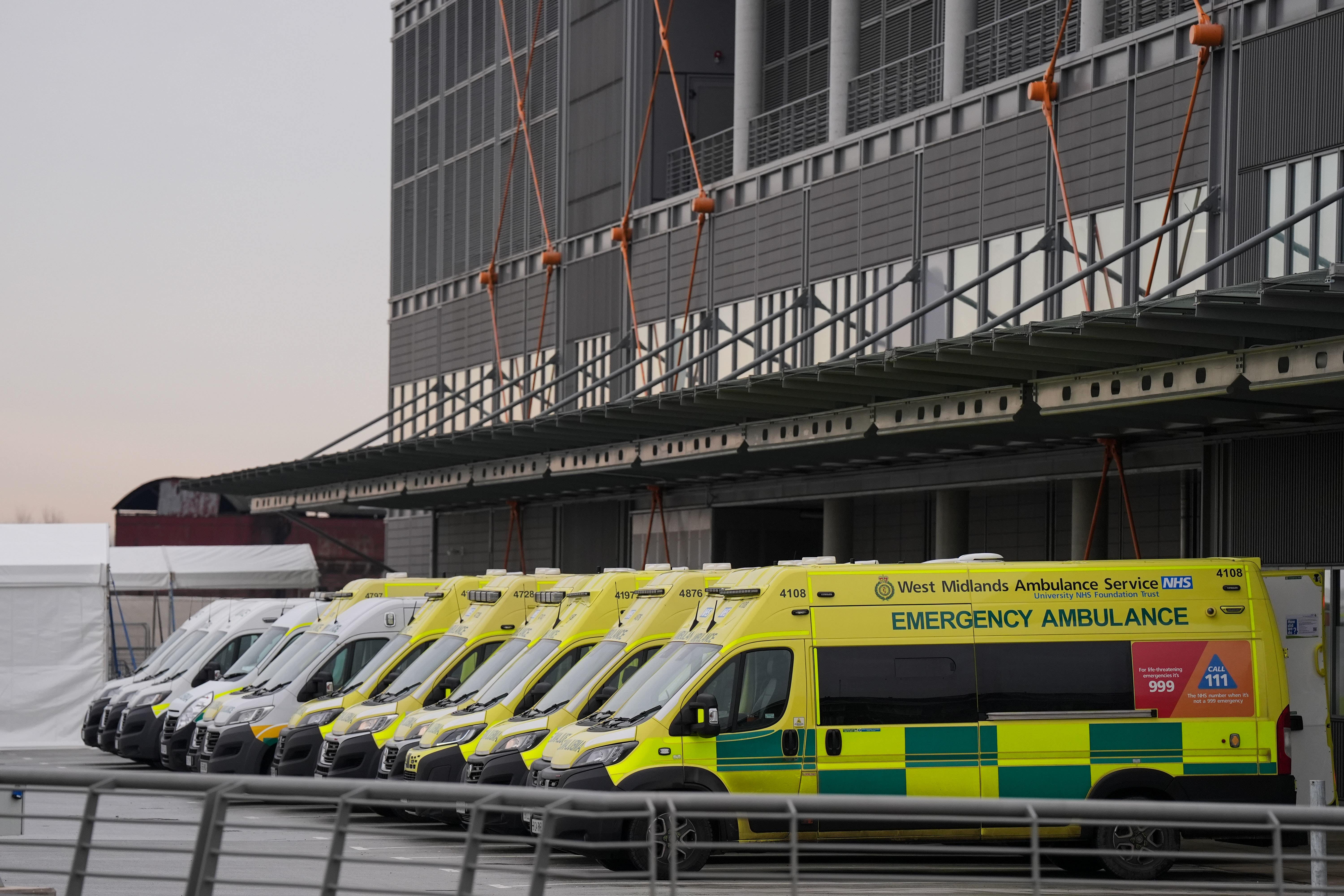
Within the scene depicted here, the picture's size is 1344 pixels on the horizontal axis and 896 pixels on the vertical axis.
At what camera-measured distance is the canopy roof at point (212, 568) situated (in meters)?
37.0

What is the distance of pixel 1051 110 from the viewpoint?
24594mm

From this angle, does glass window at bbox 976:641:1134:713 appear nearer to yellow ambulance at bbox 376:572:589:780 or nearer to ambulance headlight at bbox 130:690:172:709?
yellow ambulance at bbox 376:572:589:780

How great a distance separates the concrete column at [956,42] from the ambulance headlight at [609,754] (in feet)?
54.4

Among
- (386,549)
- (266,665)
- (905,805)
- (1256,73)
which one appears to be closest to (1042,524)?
(1256,73)

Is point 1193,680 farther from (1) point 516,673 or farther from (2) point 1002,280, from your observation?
(2) point 1002,280

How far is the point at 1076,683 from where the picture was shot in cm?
1395

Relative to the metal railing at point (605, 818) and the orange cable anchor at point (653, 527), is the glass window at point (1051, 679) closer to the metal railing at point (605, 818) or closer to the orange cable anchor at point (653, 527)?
the metal railing at point (605, 818)

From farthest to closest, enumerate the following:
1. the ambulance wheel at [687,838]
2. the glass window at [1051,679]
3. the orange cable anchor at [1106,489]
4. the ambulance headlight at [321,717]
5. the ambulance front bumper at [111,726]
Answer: the ambulance front bumper at [111,726] < the orange cable anchor at [1106,489] < the ambulance headlight at [321,717] < the glass window at [1051,679] < the ambulance wheel at [687,838]

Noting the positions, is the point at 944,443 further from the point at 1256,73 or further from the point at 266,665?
the point at 266,665

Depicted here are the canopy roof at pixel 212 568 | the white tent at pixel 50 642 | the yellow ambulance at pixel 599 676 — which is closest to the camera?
the yellow ambulance at pixel 599 676

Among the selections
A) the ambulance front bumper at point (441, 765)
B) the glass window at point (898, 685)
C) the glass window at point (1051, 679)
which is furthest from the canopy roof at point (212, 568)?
the glass window at point (1051, 679)

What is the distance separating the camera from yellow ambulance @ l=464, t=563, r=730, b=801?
15.3 m

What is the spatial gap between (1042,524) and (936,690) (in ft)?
39.9

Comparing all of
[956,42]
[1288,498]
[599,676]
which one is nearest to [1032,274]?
[956,42]
